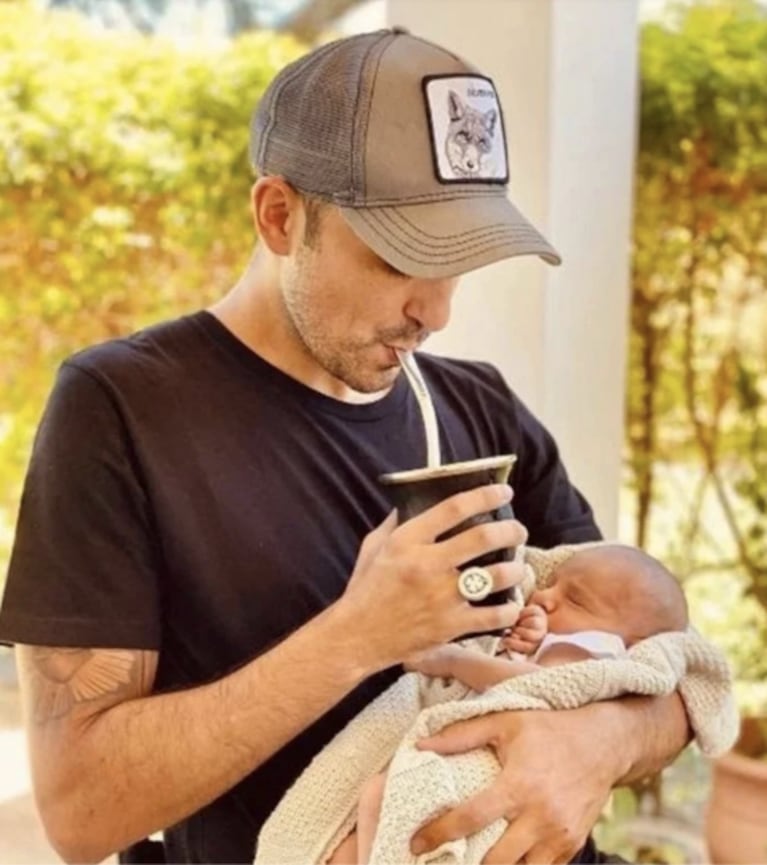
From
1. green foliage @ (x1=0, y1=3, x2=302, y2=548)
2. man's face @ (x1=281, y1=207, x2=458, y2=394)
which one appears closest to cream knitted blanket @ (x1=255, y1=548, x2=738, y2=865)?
man's face @ (x1=281, y1=207, x2=458, y2=394)

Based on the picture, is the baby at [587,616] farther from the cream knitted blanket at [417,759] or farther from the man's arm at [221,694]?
the man's arm at [221,694]

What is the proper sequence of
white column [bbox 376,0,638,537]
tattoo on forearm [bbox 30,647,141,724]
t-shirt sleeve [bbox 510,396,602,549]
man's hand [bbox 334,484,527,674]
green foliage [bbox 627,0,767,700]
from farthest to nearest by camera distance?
green foliage [bbox 627,0,767,700] → white column [bbox 376,0,638,537] → t-shirt sleeve [bbox 510,396,602,549] → tattoo on forearm [bbox 30,647,141,724] → man's hand [bbox 334,484,527,674]

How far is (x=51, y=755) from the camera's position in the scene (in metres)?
1.32

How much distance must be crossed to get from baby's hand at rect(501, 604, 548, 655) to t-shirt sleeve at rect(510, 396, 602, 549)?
237 millimetres

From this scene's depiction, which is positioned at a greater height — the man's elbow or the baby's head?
the baby's head

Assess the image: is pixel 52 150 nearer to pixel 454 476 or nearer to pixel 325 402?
pixel 325 402

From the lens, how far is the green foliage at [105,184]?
249cm

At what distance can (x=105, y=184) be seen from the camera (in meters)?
2.59

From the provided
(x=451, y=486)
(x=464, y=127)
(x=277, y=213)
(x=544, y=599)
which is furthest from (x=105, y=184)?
(x=451, y=486)

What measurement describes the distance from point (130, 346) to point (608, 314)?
1.03 m

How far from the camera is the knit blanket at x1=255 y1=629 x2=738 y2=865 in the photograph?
4.01 feet

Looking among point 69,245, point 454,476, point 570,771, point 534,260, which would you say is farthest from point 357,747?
point 69,245

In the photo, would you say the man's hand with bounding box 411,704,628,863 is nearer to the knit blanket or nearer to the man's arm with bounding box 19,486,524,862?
the knit blanket

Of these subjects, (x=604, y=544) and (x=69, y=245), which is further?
(x=69, y=245)
